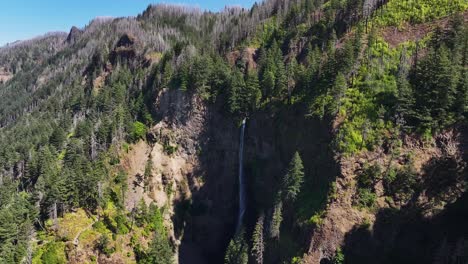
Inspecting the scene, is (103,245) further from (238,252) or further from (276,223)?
(276,223)

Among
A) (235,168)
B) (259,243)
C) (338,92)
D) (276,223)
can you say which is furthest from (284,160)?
(259,243)

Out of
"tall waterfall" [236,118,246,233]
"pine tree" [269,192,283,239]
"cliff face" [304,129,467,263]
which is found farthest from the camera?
"tall waterfall" [236,118,246,233]

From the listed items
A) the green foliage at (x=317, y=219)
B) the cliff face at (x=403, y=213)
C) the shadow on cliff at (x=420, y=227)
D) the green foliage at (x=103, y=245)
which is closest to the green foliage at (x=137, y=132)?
the green foliage at (x=103, y=245)

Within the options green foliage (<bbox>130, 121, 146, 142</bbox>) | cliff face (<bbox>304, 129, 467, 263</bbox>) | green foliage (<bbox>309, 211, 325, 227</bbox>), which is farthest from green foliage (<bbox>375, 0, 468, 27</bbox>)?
green foliage (<bbox>130, 121, 146, 142</bbox>)

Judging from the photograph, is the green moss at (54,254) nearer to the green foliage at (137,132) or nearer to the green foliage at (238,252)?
the green foliage at (238,252)

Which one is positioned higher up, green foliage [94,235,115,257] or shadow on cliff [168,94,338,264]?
shadow on cliff [168,94,338,264]

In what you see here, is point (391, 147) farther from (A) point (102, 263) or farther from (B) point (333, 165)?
(A) point (102, 263)

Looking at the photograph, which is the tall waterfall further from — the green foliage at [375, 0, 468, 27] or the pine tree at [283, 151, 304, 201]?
the green foliage at [375, 0, 468, 27]
